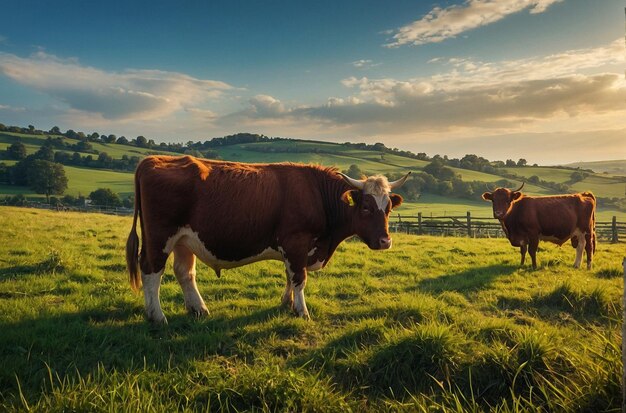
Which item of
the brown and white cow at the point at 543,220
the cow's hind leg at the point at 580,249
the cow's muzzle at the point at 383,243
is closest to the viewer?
the cow's muzzle at the point at 383,243

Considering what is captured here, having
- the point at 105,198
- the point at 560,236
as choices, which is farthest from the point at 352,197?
the point at 105,198

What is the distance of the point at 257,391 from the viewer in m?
3.16

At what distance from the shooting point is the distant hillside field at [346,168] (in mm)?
62772

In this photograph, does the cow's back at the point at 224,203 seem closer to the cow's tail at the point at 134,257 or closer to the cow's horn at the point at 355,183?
the cow's tail at the point at 134,257

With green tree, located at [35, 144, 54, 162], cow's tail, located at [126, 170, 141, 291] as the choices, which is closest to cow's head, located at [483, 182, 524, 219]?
cow's tail, located at [126, 170, 141, 291]

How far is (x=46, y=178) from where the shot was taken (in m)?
59.0

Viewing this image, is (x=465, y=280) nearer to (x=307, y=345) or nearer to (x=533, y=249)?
(x=533, y=249)

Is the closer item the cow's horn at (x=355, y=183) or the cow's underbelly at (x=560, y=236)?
the cow's horn at (x=355, y=183)

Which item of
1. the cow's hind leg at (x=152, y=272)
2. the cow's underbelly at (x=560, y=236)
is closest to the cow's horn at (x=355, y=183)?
the cow's hind leg at (x=152, y=272)

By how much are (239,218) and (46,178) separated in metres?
66.9

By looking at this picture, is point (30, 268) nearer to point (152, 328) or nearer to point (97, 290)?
point (97, 290)

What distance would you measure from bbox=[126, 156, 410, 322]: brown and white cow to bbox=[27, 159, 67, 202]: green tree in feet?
213

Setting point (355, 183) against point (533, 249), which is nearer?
point (355, 183)

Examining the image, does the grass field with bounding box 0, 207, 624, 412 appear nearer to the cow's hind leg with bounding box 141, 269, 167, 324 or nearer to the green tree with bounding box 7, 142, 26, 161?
the cow's hind leg with bounding box 141, 269, 167, 324
